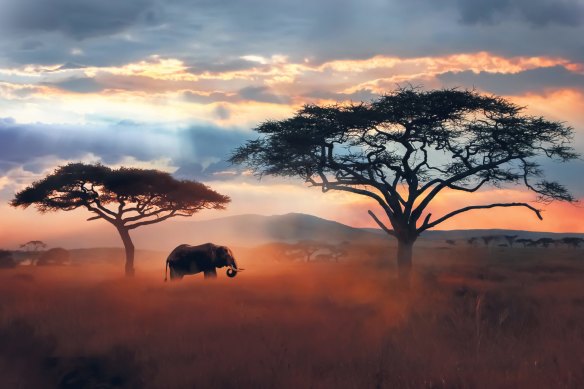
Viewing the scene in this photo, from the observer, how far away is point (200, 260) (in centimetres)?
3098

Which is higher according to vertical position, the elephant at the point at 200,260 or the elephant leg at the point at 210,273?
the elephant at the point at 200,260

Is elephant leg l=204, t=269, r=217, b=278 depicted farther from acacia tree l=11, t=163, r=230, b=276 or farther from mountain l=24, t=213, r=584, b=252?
mountain l=24, t=213, r=584, b=252

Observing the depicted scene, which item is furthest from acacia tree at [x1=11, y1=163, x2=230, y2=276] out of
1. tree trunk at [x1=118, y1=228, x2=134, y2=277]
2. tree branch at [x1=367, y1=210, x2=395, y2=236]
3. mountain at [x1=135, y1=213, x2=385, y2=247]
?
mountain at [x1=135, y1=213, x2=385, y2=247]

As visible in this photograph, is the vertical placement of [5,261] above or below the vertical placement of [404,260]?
below

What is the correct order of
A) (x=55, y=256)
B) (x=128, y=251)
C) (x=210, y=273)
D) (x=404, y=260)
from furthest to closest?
(x=55, y=256) < (x=128, y=251) < (x=210, y=273) < (x=404, y=260)

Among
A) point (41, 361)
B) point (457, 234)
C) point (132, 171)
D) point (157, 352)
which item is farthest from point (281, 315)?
point (457, 234)

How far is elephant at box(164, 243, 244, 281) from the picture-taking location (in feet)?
101

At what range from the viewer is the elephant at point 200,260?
30891mm

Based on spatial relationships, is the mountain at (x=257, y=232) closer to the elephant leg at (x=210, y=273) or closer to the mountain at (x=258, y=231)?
the mountain at (x=258, y=231)

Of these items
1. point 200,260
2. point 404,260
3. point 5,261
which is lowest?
point 5,261

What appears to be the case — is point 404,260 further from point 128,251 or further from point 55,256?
point 55,256

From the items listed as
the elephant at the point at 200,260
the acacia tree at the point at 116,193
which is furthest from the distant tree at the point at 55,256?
the elephant at the point at 200,260

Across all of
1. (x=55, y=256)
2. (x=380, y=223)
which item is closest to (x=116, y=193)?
(x=380, y=223)

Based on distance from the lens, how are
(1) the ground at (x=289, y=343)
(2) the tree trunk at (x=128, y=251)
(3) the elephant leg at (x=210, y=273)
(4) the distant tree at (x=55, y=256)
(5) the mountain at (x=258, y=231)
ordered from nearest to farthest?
(1) the ground at (x=289, y=343), (3) the elephant leg at (x=210, y=273), (2) the tree trunk at (x=128, y=251), (4) the distant tree at (x=55, y=256), (5) the mountain at (x=258, y=231)
